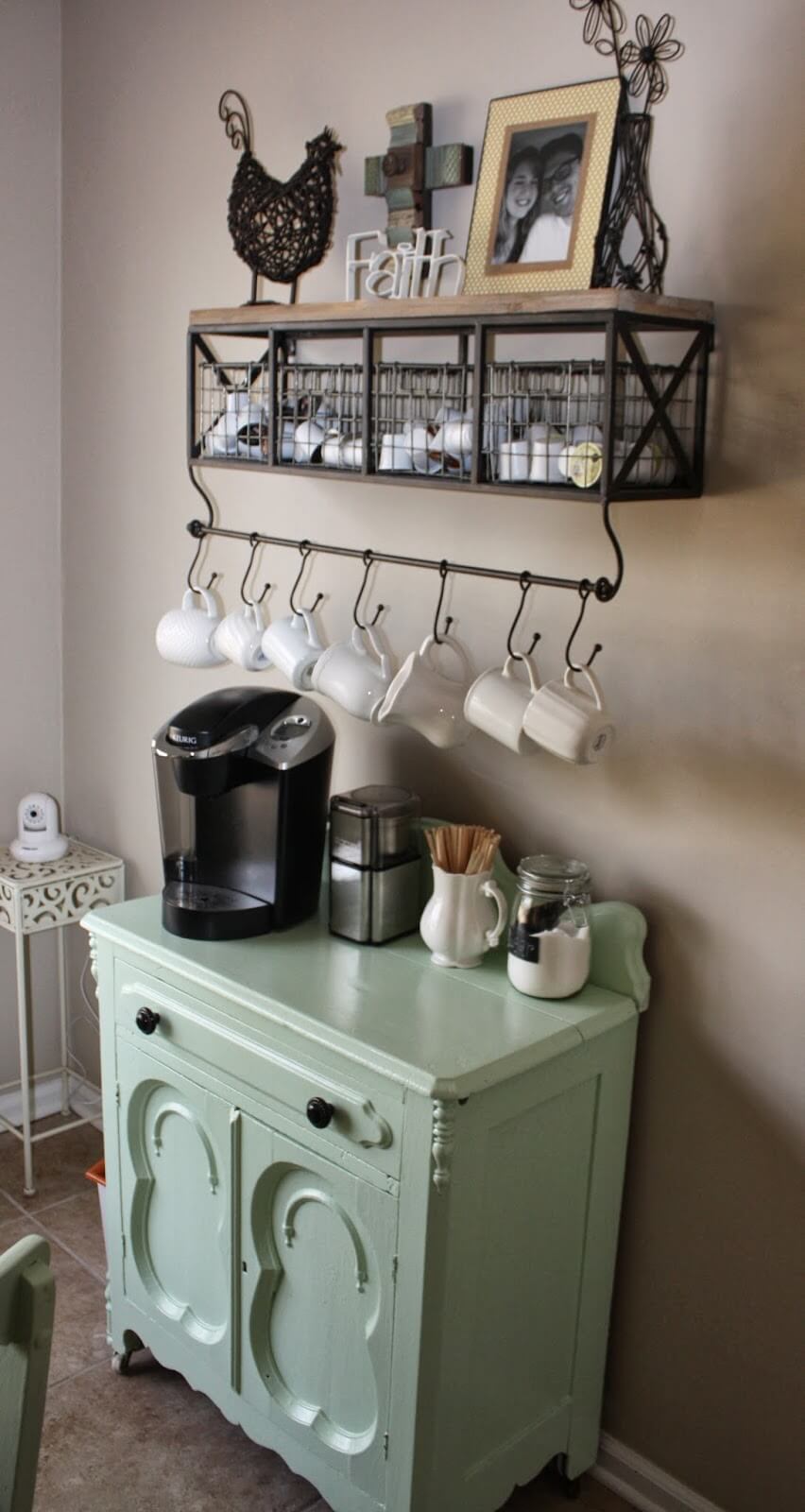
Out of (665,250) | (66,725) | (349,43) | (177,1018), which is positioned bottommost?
(177,1018)

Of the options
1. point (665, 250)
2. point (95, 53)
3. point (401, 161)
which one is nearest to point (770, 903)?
point (665, 250)

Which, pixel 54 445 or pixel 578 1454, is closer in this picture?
pixel 578 1454

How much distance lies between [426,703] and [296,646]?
30cm

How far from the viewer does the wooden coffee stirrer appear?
216 centimetres

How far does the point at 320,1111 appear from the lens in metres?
1.97

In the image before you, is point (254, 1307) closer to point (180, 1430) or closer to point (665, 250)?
point (180, 1430)

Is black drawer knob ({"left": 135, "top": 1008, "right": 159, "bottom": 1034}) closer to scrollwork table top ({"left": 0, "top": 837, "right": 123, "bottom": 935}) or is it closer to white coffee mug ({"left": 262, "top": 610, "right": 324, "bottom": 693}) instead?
white coffee mug ({"left": 262, "top": 610, "right": 324, "bottom": 693})

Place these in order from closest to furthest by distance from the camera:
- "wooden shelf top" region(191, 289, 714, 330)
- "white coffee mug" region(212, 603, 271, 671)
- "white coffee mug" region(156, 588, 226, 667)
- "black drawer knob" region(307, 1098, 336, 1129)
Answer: "wooden shelf top" region(191, 289, 714, 330)
"black drawer knob" region(307, 1098, 336, 1129)
"white coffee mug" region(212, 603, 271, 671)
"white coffee mug" region(156, 588, 226, 667)

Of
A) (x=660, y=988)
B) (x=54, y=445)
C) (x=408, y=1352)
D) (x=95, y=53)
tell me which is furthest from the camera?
(x=54, y=445)

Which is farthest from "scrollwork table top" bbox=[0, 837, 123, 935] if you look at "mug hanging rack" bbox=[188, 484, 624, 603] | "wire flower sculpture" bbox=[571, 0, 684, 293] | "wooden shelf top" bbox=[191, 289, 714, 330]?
"wire flower sculpture" bbox=[571, 0, 684, 293]

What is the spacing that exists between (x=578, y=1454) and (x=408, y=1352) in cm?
54

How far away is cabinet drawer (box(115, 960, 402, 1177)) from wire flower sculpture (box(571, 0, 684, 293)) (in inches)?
45.6

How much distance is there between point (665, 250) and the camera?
1.97m

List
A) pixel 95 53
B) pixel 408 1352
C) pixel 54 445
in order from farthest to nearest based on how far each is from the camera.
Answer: pixel 54 445
pixel 95 53
pixel 408 1352
